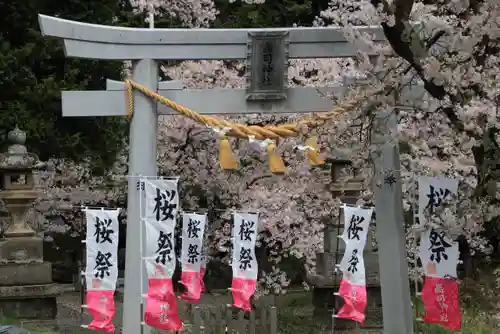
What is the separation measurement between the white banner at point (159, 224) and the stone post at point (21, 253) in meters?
5.53

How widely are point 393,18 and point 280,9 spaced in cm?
1430

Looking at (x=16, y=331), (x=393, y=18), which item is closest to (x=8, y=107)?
(x=16, y=331)

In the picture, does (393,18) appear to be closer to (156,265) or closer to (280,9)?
(156,265)

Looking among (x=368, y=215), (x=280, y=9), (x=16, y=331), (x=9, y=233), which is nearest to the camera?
(x=16, y=331)

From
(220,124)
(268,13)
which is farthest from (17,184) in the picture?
(268,13)

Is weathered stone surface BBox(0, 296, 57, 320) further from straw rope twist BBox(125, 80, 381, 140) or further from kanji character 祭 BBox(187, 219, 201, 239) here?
straw rope twist BBox(125, 80, 381, 140)

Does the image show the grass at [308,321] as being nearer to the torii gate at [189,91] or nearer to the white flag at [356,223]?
the white flag at [356,223]

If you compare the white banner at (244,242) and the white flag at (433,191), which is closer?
the white flag at (433,191)

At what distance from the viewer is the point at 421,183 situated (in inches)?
261

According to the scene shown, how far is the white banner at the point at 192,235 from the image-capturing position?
9.93 m

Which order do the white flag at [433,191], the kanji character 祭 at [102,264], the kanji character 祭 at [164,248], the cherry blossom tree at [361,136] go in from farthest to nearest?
the kanji character 祭 at [102,264] → the kanji character 祭 at [164,248] → the white flag at [433,191] → the cherry blossom tree at [361,136]

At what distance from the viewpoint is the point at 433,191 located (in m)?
6.57

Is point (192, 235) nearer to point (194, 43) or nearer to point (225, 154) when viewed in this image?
point (225, 154)

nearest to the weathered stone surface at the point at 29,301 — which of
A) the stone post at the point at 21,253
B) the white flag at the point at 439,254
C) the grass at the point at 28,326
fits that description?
the stone post at the point at 21,253
